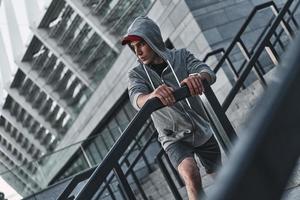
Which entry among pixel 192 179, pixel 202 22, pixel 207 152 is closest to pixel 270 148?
pixel 192 179

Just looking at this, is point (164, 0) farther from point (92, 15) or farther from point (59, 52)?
point (59, 52)

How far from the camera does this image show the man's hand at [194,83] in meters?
3.34

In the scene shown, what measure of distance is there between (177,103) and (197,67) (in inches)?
10.4

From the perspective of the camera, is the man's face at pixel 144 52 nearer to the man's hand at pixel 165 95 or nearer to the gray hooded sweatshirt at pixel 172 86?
the gray hooded sweatshirt at pixel 172 86

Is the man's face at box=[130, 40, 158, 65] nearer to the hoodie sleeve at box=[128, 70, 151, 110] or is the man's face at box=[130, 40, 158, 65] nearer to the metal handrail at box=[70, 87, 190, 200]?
the hoodie sleeve at box=[128, 70, 151, 110]

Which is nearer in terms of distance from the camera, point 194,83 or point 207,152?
point 194,83

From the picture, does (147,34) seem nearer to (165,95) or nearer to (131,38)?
(131,38)

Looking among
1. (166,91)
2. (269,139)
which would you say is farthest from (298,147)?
(166,91)

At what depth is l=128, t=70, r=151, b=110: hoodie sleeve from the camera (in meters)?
3.49

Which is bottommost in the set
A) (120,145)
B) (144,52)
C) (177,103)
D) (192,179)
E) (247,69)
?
(192,179)

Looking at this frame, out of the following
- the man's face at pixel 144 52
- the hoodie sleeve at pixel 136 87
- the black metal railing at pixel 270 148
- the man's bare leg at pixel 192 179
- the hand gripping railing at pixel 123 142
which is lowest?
the black metal railing at pixel 270 148

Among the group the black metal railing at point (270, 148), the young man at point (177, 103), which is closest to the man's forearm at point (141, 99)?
the young man at point (177, 103)

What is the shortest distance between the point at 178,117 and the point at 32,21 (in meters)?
27.6

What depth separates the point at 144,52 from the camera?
3.48 metres
